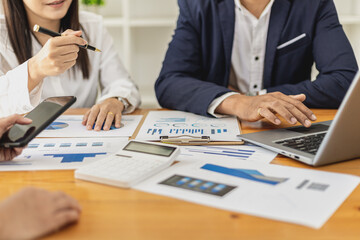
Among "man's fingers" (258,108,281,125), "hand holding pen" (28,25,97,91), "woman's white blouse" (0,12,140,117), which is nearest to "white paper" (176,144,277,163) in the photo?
"man's fingers" (258,108,281,125)

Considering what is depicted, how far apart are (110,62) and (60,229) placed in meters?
1.20

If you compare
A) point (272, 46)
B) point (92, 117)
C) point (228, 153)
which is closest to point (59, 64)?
point (92, 117)

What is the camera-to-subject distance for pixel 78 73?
1692 mm

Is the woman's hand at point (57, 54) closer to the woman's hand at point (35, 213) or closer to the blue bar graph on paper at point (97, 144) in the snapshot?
the blue bar graph on paper at point (97, 144)

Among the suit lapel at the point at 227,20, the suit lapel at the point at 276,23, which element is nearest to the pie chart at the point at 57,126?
the suit lapel at the point at 227,20

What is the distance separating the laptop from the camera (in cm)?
→ 74

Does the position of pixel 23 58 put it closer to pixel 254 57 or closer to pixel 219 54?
pixel 219 54

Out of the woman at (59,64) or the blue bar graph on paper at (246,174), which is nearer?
the blue bar graph on paper at (246,174)

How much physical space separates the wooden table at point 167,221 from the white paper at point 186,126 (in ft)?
1.17

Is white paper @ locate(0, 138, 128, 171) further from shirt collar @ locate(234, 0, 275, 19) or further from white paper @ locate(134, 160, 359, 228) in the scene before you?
shirt collar @ locate(234, 0, 275, 19)

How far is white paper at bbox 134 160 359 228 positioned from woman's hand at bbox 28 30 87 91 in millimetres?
458

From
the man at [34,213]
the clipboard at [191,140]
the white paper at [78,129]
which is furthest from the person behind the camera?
the white paper at [78,129]

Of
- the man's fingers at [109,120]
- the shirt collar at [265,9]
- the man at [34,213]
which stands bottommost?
the man's fingers at [109,120]

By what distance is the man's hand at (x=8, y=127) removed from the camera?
87 cm
